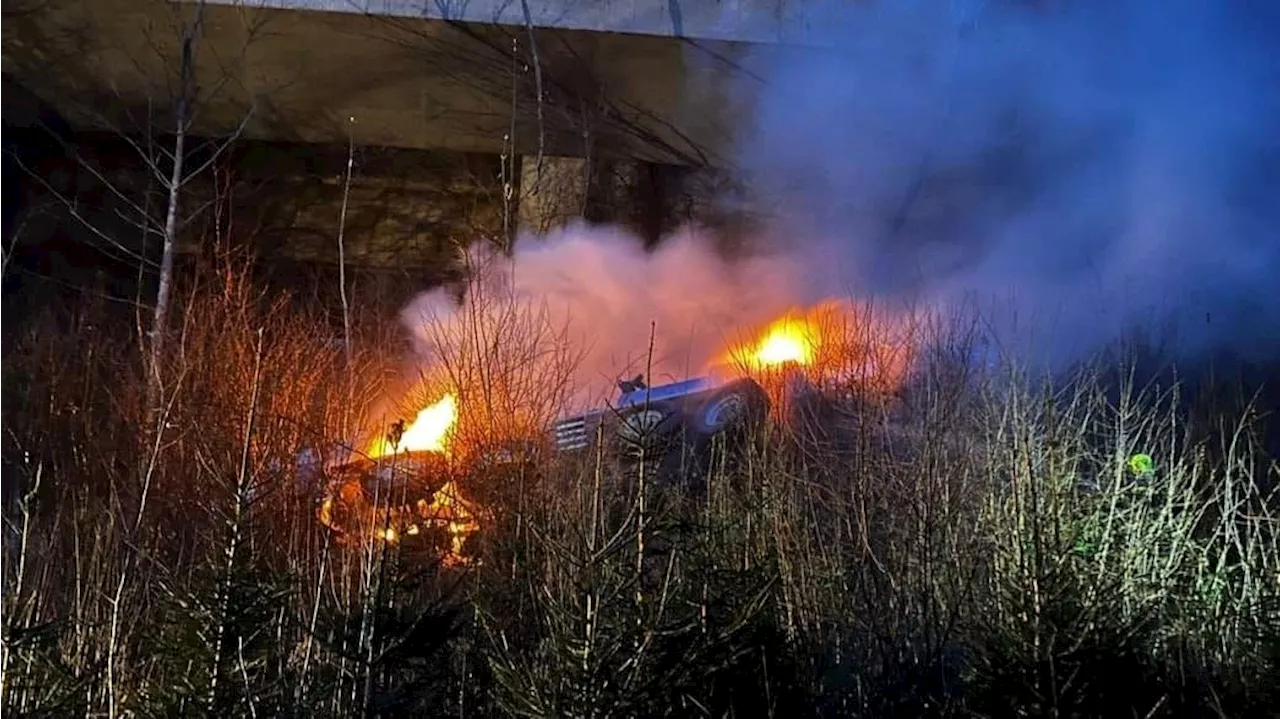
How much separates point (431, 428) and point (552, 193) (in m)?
3.14

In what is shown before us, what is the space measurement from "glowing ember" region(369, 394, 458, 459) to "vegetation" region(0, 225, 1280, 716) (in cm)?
26

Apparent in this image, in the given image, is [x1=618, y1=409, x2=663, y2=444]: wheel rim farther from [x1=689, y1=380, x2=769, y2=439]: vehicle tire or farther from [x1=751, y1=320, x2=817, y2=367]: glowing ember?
[x1=751, y1=320, x2=817, y2=367]: glowing ember

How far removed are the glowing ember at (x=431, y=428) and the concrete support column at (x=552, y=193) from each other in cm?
265

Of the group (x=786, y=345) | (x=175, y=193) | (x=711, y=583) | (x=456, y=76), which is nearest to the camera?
(x=711, y=583)

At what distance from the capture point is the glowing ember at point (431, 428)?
8.37 meters

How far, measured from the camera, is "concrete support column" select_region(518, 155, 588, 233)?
35.4 feet

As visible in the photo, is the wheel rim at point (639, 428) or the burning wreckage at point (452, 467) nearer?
the wheel rim at point (639, 428)

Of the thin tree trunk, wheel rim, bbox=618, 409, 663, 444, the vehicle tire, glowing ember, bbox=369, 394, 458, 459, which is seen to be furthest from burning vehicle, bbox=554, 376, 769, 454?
the thin tree trunk

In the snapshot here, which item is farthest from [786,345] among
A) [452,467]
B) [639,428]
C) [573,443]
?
[639,428]

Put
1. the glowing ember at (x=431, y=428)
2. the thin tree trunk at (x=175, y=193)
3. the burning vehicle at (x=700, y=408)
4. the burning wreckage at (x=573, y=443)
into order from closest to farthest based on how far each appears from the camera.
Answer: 1. the burning wreckage at (x=573, y=443)
2. the burning vehicle at (x=700, y=408)
3. the glowing ember at (x=431, y=428)
4. the thin tree trunk at (x=175, y=193)

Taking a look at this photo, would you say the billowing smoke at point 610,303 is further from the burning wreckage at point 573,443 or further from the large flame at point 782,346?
the burning wreckage at point 573,443

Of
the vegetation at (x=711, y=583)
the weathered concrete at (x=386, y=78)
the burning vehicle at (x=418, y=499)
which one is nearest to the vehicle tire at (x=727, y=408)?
→ the vegetation at (x=711, y=583)

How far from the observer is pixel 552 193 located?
10.9m

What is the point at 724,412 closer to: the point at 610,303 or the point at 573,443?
the point at 573,443
